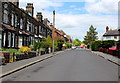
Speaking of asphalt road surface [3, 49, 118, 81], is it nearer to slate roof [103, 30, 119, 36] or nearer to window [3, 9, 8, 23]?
window [3, 9, 8, 23]

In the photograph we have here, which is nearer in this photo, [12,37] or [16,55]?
[16,55]

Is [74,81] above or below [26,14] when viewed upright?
below

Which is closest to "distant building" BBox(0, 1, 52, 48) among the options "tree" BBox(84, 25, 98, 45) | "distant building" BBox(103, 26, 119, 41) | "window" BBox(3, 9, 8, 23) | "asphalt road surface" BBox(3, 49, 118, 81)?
"window" BBox(3, 9, 8, 23)

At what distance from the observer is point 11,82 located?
29.4 ft

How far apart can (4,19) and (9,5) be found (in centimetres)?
273

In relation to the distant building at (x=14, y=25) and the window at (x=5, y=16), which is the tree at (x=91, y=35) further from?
the window at (x=5, y=16)

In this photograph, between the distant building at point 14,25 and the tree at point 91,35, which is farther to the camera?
the tree at point 91,35

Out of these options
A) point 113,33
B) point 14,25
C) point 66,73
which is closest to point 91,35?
point 113,33

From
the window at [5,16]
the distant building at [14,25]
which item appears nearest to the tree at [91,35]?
the distant building at [14,25]

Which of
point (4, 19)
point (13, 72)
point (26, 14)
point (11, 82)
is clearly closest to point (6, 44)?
point (4, 19)

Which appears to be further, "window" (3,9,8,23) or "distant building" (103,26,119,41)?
"distant building" (103,26,119,41)

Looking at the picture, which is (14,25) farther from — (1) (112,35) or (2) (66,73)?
(1) (112,35)

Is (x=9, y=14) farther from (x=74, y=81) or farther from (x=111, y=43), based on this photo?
(x=111, y=43)

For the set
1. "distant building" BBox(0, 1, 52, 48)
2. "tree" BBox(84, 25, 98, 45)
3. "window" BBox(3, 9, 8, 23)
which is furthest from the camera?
"tree" BBox(84, 25, 98, 45)
